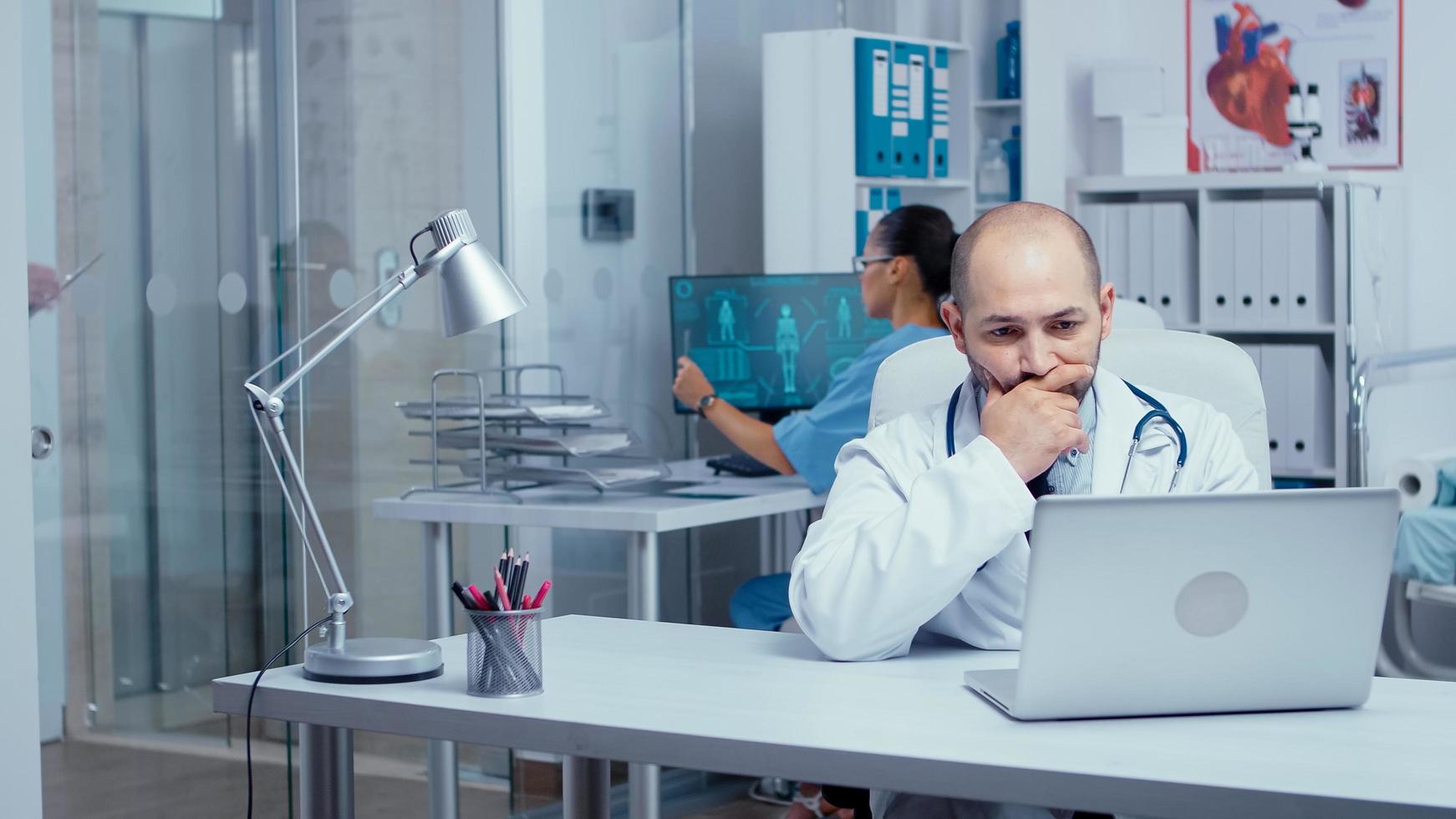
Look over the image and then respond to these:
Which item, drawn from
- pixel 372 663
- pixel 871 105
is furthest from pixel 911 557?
pixel 871 105

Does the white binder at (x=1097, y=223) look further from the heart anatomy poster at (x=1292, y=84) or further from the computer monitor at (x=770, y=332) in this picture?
the computer monitor at (x=770, y=332)

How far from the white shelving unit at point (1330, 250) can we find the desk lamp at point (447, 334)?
2.96 meters

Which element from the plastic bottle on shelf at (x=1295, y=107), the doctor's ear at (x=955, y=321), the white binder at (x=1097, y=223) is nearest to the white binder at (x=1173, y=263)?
the white binder at (x=1097, y=223)

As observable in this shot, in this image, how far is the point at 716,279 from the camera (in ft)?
12.6

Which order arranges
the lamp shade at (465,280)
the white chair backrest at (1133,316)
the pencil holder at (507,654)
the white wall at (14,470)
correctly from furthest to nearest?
the white chair backrest at (1133,316) → the white wall at (14,470) → the lamp shade at (465,280) → the pencil holder at (507,654)

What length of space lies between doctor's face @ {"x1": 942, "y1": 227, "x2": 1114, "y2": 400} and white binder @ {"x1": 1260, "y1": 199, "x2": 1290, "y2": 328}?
316 cm

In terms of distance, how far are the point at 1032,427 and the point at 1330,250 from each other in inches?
132

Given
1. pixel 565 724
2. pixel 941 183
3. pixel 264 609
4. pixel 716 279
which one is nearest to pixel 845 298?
pixel 716 279

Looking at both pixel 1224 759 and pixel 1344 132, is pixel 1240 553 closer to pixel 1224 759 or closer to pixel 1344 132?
pixel 1224 759

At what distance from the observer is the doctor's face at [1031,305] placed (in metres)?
1.61

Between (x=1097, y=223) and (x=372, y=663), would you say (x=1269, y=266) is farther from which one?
(x=372, y=663)

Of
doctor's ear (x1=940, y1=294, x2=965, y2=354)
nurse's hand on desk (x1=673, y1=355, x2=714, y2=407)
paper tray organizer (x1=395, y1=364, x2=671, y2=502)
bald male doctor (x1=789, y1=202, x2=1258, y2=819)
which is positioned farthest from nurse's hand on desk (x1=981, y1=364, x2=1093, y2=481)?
nurse's hand on desk (x1=673, y1=355, x2=714, y2=407)

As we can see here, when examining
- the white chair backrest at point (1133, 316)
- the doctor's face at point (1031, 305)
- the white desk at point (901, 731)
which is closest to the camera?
the white desk at point (901, 731)

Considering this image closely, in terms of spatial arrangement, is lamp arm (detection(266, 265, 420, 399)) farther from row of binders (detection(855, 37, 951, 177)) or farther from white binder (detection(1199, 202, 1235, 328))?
white binder (detection(1199, 202, 1235, 328))
